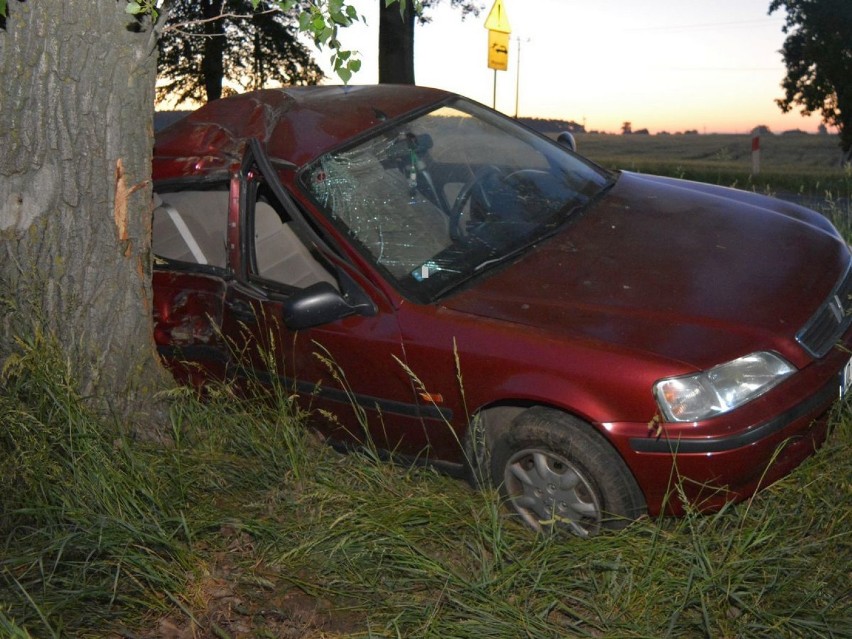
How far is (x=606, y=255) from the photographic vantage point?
14.5ft

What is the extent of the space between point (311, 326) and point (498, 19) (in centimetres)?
1082

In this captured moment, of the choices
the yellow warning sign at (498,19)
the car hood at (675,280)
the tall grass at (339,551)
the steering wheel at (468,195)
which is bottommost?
the tall grass at (339,551)

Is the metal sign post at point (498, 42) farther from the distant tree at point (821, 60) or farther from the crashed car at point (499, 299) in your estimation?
the distant tree at point (821, 60)

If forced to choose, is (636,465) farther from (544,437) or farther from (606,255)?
(606,255)

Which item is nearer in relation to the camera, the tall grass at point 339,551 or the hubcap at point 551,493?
the tall grass at point 339,551

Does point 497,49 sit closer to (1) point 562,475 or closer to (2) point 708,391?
(1) point 562,475

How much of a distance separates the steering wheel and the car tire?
103 centimetres

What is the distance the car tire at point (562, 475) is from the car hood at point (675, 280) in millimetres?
334

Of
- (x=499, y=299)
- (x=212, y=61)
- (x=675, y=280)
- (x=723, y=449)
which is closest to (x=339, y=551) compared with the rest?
(x=499, y=299)

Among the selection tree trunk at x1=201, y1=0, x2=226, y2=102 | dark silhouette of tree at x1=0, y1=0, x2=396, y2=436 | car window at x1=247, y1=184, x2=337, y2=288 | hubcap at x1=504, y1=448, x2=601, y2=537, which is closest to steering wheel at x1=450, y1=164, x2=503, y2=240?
car window at x1=247, y1=184, x2=337, y2=288

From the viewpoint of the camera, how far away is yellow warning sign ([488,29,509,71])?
1474 cm

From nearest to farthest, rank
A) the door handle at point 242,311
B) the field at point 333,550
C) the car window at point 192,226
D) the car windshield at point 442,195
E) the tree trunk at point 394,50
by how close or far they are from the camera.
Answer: the field at point 333,550, the car windshield at point 442,195, the door handle at point 242,311, the car window at point 192,226, the tree trunk at point 394,50

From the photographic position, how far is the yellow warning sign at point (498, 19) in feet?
46.8

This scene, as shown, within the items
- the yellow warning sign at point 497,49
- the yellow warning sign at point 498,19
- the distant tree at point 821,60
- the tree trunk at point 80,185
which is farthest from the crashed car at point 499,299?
the distant tree at point 821,60
